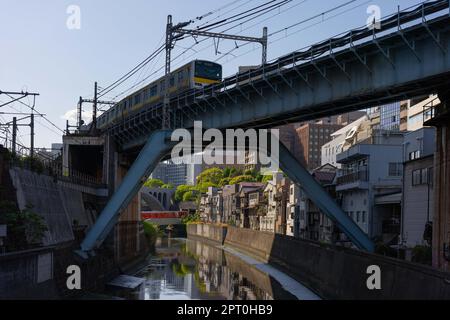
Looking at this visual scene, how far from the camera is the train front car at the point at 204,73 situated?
4144 cm

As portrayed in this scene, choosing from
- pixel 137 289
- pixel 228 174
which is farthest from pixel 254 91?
pixel 228 174

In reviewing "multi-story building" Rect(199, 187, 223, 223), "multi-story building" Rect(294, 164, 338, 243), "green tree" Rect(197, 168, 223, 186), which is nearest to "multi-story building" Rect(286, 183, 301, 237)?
"multi-story building" Rect(294, 164, 338, 243)

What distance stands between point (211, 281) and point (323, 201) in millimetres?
14910

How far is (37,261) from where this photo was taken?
22.6 meters

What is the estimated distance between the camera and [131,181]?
3994 centimetres

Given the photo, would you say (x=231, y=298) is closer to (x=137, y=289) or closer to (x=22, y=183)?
(x=137, y=289)

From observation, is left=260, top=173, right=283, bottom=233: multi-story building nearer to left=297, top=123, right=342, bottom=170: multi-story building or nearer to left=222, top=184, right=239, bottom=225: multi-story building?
left=222, top=184, right=239, bottom=225: multi-story building

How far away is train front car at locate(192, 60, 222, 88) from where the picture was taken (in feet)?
136

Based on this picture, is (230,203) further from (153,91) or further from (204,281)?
(153,91)

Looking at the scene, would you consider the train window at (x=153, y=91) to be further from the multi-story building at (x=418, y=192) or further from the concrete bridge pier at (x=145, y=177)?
the multi-story building at (x=418, y=192)

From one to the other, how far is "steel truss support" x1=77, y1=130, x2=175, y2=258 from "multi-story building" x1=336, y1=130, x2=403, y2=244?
18015 millimetres

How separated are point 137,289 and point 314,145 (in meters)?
122

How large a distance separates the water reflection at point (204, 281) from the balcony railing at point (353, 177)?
37.0 ft

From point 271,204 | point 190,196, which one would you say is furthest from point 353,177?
point 190,196
